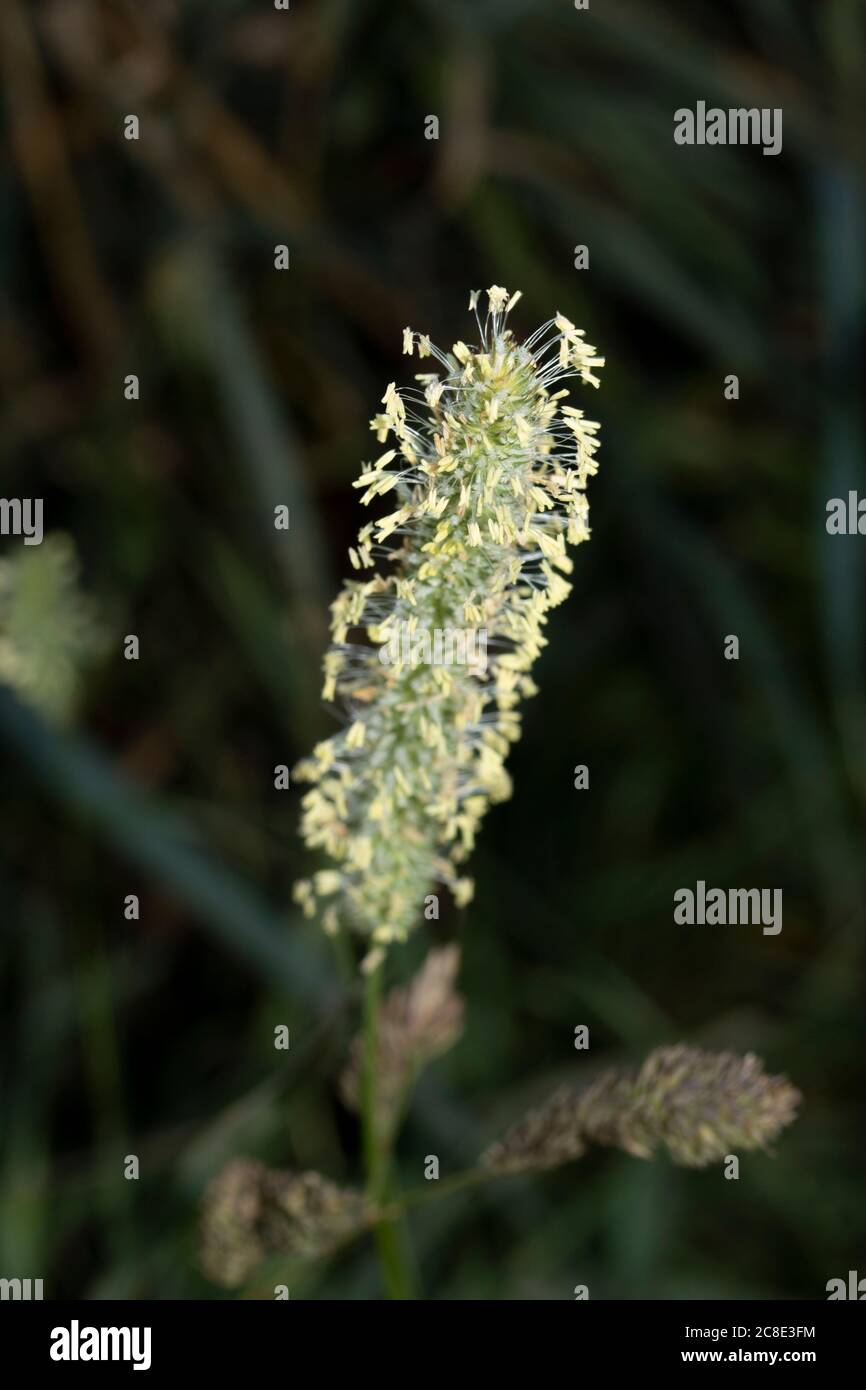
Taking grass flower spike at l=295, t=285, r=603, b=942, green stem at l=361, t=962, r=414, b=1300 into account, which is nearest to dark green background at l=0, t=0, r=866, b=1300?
green stem at l=361, t=962, r=414, b=1300

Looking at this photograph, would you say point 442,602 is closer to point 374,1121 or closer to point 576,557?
point 374,1121

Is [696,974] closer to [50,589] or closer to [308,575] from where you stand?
[308,575]

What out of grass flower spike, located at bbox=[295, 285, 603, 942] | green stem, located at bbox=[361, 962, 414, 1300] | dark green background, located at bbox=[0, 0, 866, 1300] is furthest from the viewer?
dark green background, located at bbox=[0, 0, 866, 1300]

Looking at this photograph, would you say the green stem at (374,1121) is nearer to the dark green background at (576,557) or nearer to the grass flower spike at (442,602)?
the grass flower spike at (442,602)

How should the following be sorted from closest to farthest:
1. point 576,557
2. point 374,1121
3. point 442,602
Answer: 1. point 442,602
2. point 374,1121
3. point 576,557

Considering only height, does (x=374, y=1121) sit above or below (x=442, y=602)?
below

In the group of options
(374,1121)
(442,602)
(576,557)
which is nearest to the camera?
(442,602)

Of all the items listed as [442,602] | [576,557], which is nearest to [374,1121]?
[442,602]

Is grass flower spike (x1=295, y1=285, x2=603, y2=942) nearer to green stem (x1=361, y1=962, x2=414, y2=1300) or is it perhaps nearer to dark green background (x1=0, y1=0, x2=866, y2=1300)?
green stem (x1=361, y1=962, x2=414, y2=1300)
